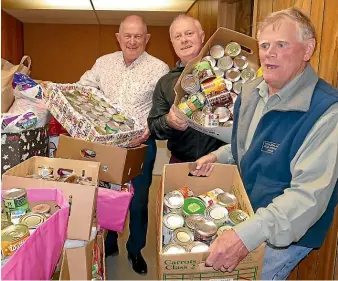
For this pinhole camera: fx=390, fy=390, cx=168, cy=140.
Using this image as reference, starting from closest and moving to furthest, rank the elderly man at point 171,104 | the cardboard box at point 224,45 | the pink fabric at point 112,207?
the pink fabric at point 112,207 < the cardboard box at point 224,45 < the elderly man at point 171,104

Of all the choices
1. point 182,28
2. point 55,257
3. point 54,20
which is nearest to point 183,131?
point 182,28

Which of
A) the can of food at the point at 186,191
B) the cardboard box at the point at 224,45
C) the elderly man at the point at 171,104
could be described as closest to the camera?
the can of food at the point at 186,191

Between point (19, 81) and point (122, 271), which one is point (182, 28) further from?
point (122, 271)

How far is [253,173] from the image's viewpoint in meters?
1.42

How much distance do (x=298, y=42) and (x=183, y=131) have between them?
0.99m

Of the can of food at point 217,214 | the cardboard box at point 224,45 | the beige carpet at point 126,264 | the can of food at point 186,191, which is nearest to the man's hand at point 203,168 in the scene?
the can of food at point 186,191

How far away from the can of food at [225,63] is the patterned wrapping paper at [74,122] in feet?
1.82

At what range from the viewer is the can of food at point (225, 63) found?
206 centimetres

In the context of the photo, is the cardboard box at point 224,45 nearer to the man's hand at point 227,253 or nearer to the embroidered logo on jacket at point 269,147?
the embroidered logo on jacket at point 269,147

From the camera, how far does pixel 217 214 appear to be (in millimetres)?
1384

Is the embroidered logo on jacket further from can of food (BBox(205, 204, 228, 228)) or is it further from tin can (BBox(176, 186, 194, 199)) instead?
tin can (BBox(176, 186, 194, 199))

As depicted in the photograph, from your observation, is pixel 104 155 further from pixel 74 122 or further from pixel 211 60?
pixel 211 60

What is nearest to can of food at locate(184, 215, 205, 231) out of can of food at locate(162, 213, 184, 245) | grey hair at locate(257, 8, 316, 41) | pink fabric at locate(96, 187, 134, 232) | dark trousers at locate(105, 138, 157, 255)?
can of food at locate(162, 213, 184, 245)

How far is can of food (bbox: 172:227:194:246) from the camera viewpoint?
1.27 metres
